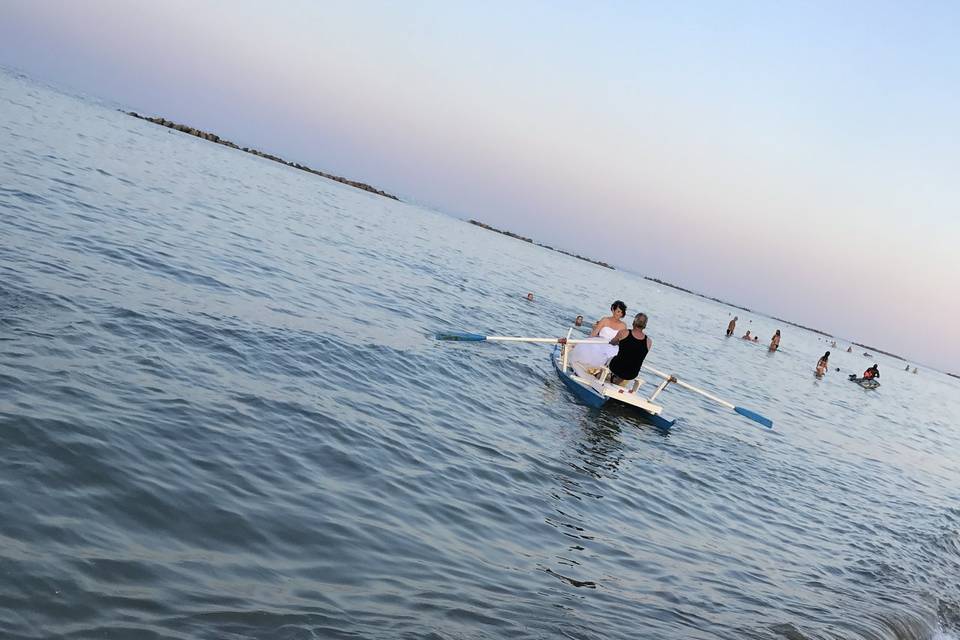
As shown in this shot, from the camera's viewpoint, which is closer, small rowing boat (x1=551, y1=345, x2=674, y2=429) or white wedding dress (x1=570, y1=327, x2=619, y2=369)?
small rowing boat (x1=551, y1=345, x2=674, y2=429)

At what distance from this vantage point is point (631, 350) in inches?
631

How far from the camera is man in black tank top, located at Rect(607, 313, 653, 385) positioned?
15.9 meters

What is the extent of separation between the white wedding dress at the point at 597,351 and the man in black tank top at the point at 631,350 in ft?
3.03

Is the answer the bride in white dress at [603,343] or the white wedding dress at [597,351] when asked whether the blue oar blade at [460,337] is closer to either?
the white wedding dress at [597,351]

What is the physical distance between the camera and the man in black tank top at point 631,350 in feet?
52.1

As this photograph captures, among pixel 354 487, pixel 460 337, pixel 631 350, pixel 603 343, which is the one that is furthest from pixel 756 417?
pixel 354 487

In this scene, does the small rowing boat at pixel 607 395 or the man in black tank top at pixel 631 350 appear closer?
the man in black tank top at pixel 631 350

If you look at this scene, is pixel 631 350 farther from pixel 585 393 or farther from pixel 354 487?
pixel 354 487

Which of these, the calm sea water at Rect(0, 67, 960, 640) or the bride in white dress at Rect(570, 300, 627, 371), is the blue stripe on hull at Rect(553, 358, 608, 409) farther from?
the bride in white dress at Rect(570, 300, 627, 371)

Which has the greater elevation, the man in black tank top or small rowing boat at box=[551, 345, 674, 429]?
the man in black tank top

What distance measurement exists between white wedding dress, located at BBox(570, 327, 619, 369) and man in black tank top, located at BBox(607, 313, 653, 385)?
92 cm

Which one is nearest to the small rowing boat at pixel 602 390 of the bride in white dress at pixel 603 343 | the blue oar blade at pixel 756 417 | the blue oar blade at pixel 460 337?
the blue oar blade at pixel 756 417

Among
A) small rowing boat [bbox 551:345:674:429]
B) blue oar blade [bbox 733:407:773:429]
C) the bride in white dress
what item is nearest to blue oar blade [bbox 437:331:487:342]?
the bride in white dress

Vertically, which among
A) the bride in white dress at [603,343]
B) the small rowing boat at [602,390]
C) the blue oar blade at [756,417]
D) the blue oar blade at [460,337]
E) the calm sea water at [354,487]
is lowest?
the calm sea water at [354,487]
